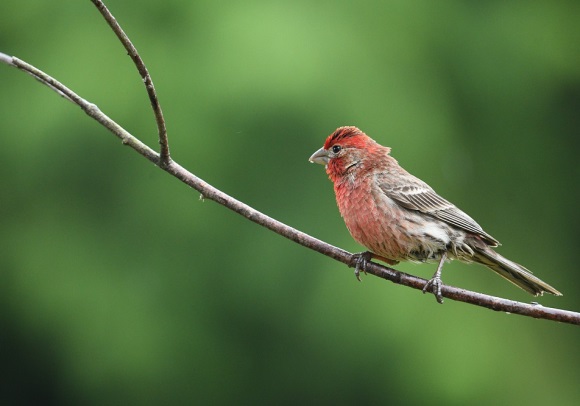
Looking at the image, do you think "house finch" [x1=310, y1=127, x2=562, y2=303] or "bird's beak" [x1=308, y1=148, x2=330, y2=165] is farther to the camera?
"bird's beak" [x1=308, y1=148, x2=330, y2=165]

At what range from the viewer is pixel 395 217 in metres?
4.99

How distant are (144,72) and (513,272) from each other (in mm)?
2436

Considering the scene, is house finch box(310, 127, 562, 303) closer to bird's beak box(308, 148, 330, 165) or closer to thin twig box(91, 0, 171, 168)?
bird's beak box(308, 148, 330, 165)

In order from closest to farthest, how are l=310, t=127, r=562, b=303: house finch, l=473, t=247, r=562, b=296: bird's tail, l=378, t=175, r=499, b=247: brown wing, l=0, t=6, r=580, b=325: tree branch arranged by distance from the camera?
l=0, t=6, r=580, b=325: tree branch
l=473, t=247, r=562, b=296: bird's tail
l=310, t=127, r=562, b=303: house finch
l=378, t=175, r=499, b=247: brown wing

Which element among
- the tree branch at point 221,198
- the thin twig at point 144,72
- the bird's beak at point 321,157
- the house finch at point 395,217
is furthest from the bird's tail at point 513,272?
the thin twig at point 144,72

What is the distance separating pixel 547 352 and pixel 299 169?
2.84 m

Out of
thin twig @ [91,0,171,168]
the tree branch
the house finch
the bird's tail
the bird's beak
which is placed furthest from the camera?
the bird's beak

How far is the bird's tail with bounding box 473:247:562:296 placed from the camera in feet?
15.5

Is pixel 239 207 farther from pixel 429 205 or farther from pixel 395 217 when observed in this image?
pixel 429 205

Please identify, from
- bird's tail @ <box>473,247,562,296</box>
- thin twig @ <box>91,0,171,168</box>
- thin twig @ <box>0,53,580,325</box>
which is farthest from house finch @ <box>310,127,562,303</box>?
thin twig @ <box>91,0,171,168</box>

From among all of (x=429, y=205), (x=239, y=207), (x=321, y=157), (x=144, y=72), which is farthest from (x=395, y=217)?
(x=144, y=72)

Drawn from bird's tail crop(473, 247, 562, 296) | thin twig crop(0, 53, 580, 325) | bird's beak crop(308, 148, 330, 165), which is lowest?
thin twig crop(0, 53, 580, 325)

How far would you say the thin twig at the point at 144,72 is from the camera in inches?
131

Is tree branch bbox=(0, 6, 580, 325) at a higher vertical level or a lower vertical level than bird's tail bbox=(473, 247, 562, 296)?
lower
